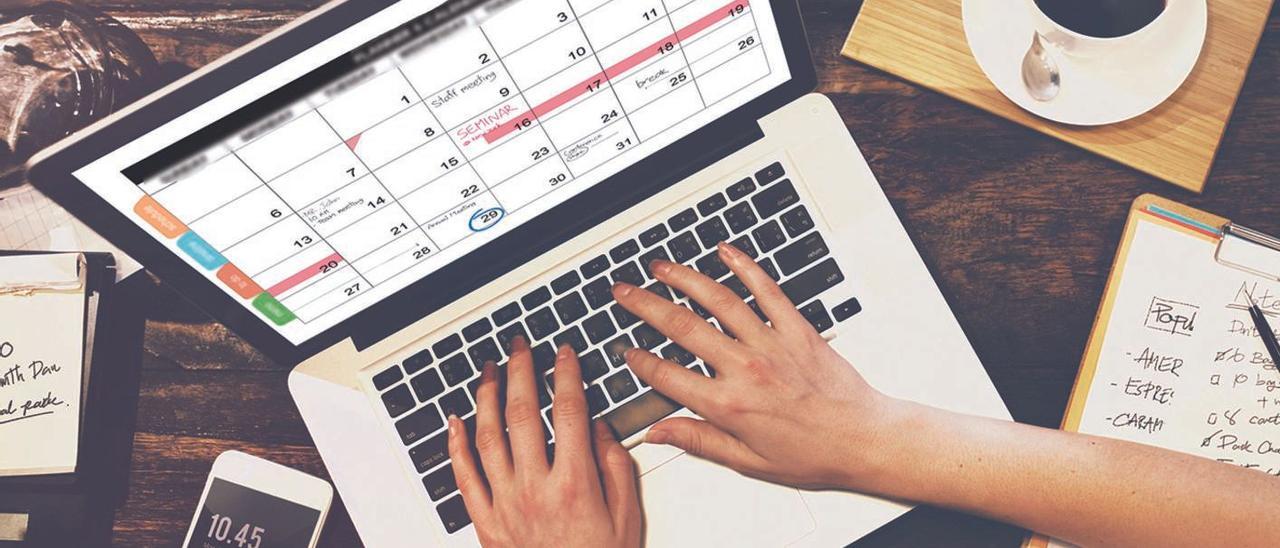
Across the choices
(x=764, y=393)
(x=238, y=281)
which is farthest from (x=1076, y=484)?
(x=238, y=281)

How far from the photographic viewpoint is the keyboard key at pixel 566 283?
733 mm

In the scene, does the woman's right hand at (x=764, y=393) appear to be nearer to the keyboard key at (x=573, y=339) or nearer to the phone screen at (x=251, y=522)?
the keyboard key at (x=573, y=339)

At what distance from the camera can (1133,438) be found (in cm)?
71

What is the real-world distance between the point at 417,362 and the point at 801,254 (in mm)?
349

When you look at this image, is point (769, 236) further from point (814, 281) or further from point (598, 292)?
point (598, 292)

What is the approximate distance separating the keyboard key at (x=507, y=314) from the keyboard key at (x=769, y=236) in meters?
0.22

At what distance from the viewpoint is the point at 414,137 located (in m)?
0.58

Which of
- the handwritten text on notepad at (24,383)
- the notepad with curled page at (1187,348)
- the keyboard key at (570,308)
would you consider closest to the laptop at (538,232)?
the keyboard key at (570,308)

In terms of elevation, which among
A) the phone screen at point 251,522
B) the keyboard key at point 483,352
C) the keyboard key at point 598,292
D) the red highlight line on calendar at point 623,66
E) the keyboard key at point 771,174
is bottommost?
the phone screen at point 251,522

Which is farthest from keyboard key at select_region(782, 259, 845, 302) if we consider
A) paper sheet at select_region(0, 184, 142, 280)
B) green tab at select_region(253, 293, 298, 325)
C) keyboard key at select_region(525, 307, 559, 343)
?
paper sheet at select_region(0, 184, 142, 280)

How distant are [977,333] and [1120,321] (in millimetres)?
118

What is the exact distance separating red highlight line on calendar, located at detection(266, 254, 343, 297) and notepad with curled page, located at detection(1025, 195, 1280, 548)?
63 centimetres

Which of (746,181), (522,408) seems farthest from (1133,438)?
(522,408)

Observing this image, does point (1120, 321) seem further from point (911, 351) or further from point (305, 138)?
point (305, 138)
